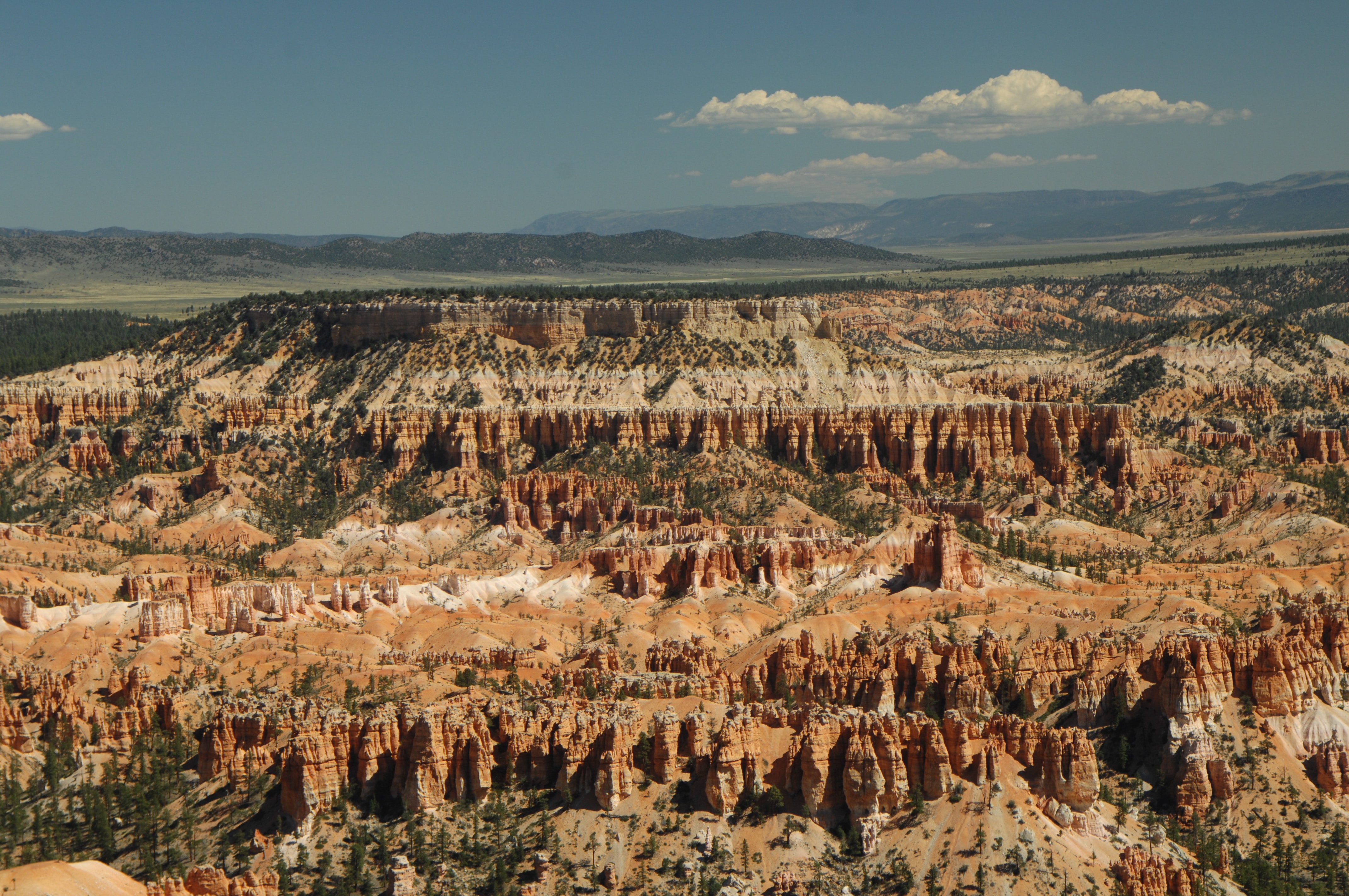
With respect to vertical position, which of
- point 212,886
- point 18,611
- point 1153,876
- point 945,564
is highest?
point 18,611

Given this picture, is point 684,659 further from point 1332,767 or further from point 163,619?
point 1332,767

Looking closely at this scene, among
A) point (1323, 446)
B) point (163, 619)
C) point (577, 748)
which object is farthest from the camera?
point (1323, 446)

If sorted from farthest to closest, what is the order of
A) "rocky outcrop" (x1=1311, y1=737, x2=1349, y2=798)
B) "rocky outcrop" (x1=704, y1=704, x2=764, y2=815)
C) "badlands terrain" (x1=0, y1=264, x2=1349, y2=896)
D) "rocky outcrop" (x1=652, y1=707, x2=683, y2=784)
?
"rocky outcrop" (x1=1311, y1=737, x2=1349, y2=798)
"rocky outcrop" (x1=652, y1=707, x2=683, y2=784)
"rocky outcrop" (x1=704, y1=704, x2=764, y2=815)
"badlands terrain" (x1=0, y1=264, x2=1349, y2=896)

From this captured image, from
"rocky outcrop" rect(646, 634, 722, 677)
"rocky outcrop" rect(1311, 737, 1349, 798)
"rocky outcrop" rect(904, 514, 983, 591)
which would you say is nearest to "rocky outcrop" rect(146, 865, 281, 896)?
"rocky outcrop" rect(646, 634, 722, 677)

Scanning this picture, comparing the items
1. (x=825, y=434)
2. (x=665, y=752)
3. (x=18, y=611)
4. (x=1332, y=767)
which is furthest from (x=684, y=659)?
(x=825, y=434)

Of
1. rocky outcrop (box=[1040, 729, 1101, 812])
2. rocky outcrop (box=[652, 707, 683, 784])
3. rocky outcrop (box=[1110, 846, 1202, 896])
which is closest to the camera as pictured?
rocky outcrop (box=[1110, 846, 1202, 896])

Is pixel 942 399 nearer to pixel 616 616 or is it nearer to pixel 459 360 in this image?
pixel 459 360

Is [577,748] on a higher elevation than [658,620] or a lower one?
higher

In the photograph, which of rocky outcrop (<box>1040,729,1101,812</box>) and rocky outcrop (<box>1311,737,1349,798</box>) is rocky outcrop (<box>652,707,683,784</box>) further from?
rocky outcrop (<box>1311,737,1349,798</box>)

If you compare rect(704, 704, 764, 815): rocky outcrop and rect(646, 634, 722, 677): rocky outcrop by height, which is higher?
rect(704, 704, 764, 815): rocky outcrop
